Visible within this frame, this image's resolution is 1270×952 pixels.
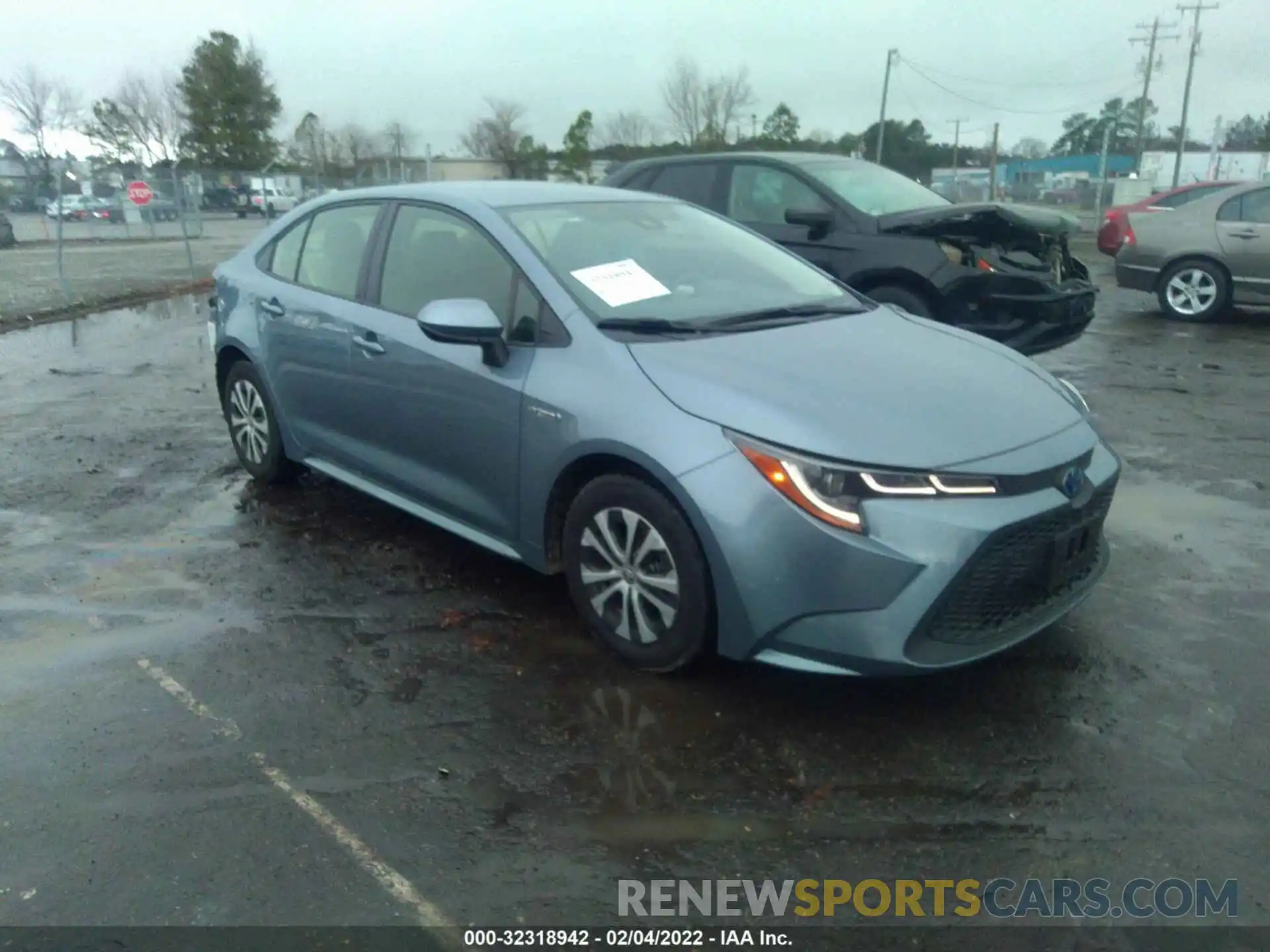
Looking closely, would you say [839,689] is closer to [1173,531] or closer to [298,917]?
[298,917]

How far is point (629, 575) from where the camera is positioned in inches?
141

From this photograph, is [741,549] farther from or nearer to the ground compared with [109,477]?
farther from the ground

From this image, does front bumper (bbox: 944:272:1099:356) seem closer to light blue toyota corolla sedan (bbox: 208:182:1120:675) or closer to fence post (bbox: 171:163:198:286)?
light blue toyota corolla sedan (bbox: 208:182:1120:675)

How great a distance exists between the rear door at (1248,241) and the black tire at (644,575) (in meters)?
10.1

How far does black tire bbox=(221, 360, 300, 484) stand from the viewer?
557cm

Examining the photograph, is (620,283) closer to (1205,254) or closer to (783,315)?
(783,315)

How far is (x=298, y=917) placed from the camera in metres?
2.57

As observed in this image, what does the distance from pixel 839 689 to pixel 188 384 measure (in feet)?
23.0

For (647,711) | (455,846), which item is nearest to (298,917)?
(455,846)

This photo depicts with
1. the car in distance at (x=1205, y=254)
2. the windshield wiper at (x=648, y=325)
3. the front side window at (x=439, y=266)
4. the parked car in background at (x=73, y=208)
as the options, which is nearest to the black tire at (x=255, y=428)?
the front side window at (x=439, y=266)

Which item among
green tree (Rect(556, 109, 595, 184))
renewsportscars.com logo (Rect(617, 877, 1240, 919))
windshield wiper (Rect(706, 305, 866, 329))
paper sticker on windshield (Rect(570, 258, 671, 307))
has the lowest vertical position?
renewsportscars.com logo (Rect(617, 877, 1240, 919))

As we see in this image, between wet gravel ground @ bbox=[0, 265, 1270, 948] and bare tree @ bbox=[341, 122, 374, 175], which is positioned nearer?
wet gravel ground @ bbox=[0, 265, 1270, 948]

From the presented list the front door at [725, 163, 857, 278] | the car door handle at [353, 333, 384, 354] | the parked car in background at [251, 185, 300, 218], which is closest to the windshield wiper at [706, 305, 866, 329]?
the car door handle at [353, 333, 384, 354]

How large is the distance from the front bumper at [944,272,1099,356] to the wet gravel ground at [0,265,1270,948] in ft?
7.69
